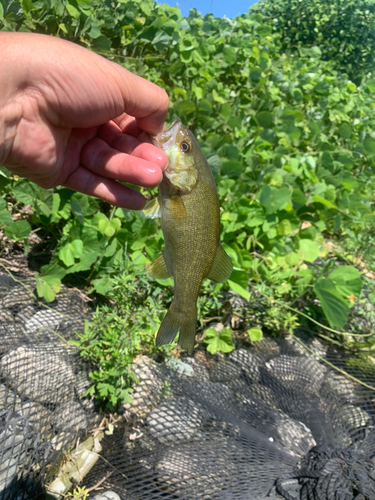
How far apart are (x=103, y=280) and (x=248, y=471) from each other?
175 centimetres

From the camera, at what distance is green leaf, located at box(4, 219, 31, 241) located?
9.43ft

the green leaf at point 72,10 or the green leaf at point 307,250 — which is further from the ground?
the green leaf at point 72,10

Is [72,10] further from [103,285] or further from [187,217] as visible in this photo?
[187,217]

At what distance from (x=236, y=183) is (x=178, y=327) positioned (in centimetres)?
247

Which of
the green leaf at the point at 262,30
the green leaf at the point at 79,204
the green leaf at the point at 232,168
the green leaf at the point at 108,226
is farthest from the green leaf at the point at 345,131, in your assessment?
the green leaf at the point at 79,204

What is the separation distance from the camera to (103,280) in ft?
9.89

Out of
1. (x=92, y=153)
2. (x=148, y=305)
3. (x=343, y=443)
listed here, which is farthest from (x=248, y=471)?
(x=92, y=153)

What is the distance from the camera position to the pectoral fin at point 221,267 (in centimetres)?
182

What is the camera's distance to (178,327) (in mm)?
1882

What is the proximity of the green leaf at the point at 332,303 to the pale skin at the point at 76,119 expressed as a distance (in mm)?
2256

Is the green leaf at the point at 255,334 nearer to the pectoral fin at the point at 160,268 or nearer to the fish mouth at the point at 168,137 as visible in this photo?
the pectoral fin at the point at 160,268

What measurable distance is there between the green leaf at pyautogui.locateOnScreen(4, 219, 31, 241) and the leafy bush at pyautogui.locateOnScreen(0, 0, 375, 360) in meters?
0.01

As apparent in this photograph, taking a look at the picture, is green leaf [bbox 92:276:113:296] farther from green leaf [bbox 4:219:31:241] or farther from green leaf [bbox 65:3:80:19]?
green leaf [bbox 65:3:80:19]

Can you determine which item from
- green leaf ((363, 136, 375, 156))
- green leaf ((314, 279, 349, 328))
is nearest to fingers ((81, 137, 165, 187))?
green leaf ((314, 279, 349, 328))
